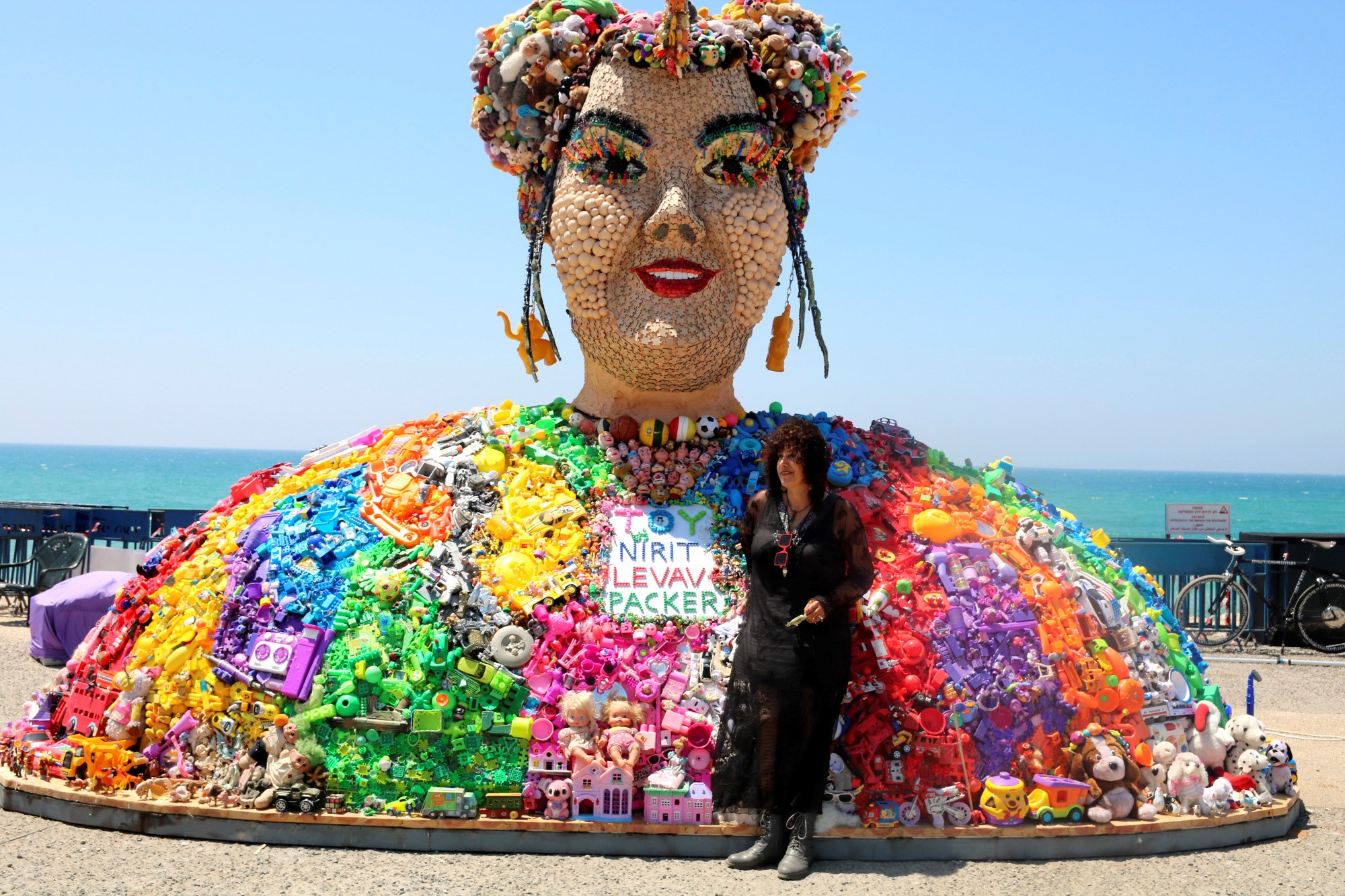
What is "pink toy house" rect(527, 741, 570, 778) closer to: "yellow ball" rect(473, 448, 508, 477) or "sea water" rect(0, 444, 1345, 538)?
"yellow ball" rect(473, 448, 508, 477)

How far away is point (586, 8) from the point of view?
5492 mm

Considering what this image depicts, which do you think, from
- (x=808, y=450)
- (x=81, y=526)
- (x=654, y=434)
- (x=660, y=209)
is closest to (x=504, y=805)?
(x=808, y=450)

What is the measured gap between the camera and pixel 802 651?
4.09 m

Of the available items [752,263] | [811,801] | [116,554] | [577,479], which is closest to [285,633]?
[577,479]

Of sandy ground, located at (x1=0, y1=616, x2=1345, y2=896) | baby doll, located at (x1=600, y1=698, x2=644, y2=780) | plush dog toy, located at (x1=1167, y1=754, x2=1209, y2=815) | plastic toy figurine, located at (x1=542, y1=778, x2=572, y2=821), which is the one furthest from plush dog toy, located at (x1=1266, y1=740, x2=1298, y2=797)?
plastic toy figurine, located at (x1=542, y1=778, x2=572, y2=821)

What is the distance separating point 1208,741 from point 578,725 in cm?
277

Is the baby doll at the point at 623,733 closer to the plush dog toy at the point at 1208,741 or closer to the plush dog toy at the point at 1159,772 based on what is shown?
the plush dog toy at the point at 1159,772

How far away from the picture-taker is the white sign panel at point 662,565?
4750mm

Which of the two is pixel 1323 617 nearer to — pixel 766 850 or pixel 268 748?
pixel 766 850

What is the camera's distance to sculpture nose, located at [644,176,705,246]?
5.09 meters

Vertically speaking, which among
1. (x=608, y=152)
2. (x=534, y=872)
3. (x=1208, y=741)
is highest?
(x=608, y=152)

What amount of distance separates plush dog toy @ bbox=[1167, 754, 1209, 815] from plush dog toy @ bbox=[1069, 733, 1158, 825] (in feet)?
0.47

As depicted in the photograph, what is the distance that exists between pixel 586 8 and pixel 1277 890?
489 centimetres

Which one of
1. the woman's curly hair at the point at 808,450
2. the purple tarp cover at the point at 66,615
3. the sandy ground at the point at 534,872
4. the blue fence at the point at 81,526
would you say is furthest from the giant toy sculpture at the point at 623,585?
the blue fence at the point at 81,526
